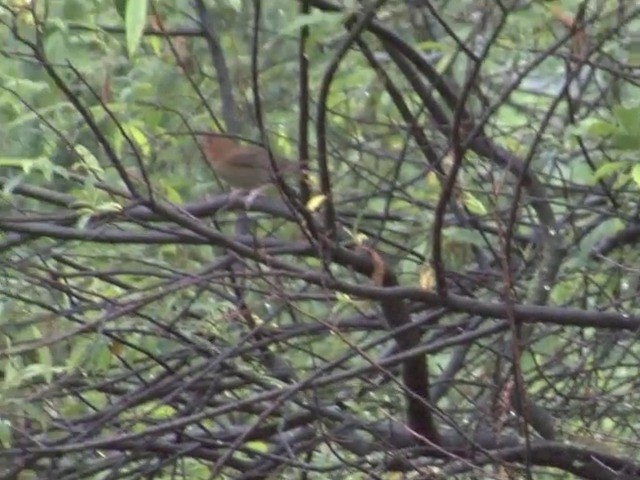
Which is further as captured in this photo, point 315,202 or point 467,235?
point 467,235

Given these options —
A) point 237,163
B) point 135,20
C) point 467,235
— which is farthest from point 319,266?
point 135,20

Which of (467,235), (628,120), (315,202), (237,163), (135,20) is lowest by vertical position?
(135,20)

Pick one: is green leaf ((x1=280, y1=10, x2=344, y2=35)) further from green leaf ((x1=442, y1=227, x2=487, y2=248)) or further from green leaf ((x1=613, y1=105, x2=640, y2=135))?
green leaf ((x1=442, y1=227, x2=487, y2=248))

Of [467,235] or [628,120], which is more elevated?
[467,235]

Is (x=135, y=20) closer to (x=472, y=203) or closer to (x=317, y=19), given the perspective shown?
(x=317, y=19)

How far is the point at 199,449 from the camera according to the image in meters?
3.19

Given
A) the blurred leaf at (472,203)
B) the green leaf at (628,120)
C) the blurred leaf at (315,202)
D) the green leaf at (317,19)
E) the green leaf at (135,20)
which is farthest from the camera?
the blurred leaf at (472,203)

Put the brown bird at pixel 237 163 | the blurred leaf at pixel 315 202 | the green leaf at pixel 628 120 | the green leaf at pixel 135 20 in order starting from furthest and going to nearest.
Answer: the brown bird at pixel 237 163 < the blurred leaf at pixel 315 202 < the green leaf at pixel 628 120 < the green leaf at pixel 135 20

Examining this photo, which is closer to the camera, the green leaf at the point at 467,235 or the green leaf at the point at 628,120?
the green leaf at the point at 628,120

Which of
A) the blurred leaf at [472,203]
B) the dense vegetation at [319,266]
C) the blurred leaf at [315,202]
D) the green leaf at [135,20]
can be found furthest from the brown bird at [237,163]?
the green leaf at [135,20]

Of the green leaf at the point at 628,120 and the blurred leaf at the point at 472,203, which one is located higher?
the blurred leaf at the point at 472,203

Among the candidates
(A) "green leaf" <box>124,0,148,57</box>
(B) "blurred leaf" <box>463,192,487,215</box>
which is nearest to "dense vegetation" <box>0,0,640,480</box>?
(B) "blurred leaf" <box>463,192,487,215</box>

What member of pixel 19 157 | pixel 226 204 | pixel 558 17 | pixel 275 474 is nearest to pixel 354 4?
pixel 558 17

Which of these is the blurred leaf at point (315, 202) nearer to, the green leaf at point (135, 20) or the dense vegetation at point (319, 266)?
the dense vegetation at point (319, 266)
